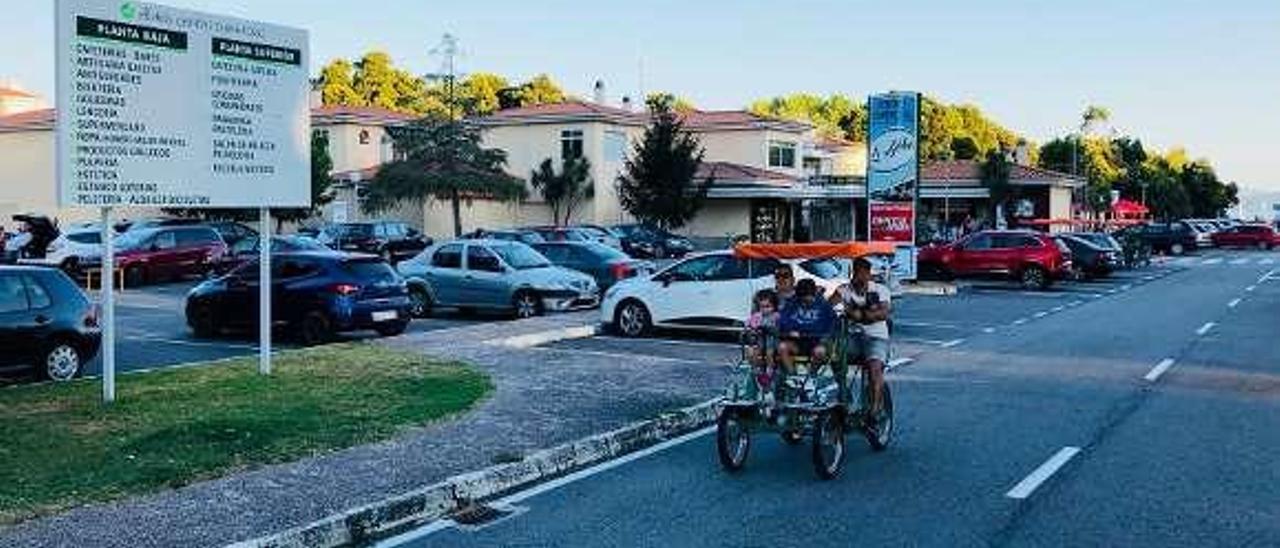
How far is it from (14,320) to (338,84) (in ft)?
262

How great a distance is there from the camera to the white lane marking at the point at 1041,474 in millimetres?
9000

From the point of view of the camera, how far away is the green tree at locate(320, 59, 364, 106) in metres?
90.5

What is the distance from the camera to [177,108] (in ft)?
43.0

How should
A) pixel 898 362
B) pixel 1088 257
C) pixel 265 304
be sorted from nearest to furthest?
1. pixel 265 304
2. pixel 898 362
3. pixel 1088 257

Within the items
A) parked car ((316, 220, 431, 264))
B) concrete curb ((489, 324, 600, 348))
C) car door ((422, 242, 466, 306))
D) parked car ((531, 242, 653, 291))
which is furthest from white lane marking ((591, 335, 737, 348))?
parked car ((316, 220, 431, 264))

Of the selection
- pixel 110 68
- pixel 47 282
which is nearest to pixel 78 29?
pixel 110 68

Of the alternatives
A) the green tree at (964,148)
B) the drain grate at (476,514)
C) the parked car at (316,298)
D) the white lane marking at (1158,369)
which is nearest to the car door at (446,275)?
the parked car at (316,298)

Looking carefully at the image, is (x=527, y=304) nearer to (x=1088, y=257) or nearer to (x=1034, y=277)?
(x=1034, y=277)

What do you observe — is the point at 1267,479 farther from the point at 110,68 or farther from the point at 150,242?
the point at 150,242

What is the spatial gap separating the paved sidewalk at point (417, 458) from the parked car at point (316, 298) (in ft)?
9.81

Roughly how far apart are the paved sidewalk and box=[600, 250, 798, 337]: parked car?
3363mm

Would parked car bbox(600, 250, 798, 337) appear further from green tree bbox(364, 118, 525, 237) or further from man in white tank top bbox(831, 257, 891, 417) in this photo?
green tree bbox(364, 118, 525, 237)

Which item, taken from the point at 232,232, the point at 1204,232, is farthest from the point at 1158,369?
the point at 1204,232

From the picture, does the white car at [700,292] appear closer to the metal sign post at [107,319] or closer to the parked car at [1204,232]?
the metal sign post at [107,319]
